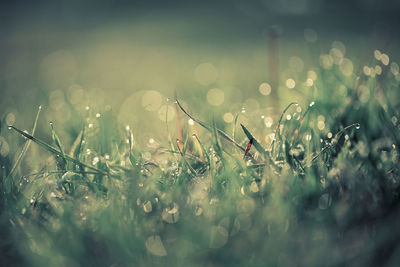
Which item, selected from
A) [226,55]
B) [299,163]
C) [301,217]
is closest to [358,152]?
[299,163]

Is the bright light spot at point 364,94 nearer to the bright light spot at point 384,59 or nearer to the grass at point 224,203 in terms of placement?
the grass at point 224,203

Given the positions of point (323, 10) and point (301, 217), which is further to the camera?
point (323, 10)

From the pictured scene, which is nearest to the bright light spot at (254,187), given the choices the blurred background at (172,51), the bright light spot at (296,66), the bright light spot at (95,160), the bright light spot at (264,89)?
the bright light spot at (95,160)

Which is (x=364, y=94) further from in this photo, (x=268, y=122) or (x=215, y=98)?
(x=215, y=98)

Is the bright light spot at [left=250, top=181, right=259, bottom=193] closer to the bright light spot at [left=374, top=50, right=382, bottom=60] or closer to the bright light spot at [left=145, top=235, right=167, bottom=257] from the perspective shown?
the bright light spot at [left=145, top=235, right=167, bottom=257]

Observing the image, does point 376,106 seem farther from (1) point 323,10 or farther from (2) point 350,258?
(1) point 323,10

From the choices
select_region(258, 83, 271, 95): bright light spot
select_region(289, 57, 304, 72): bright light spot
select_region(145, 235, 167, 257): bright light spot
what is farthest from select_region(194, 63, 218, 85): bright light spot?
select_region(145, 235, 167, 257): bright light spot

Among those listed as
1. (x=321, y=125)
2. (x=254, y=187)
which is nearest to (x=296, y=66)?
(x=321, y=125)
